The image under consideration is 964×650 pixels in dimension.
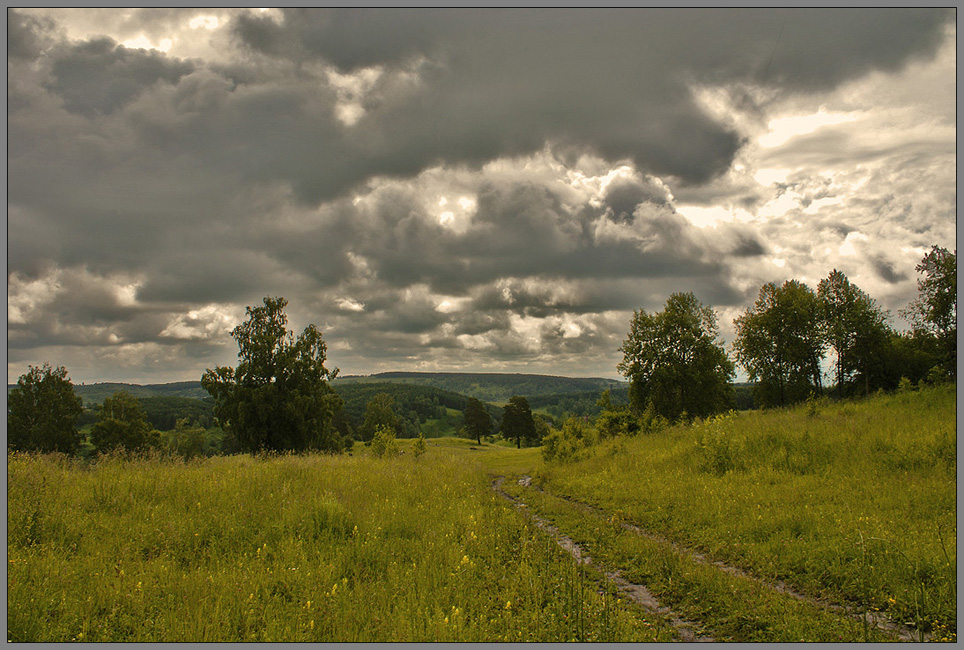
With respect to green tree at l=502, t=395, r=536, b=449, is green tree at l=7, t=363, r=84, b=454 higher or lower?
higher

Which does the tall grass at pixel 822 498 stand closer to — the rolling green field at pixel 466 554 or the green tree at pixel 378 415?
the rolling green field at pixel 466 554

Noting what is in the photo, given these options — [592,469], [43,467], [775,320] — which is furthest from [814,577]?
[775,320]

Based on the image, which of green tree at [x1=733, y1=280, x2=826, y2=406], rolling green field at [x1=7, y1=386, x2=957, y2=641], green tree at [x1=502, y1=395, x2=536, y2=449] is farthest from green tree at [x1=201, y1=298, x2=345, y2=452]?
green tree at [x1=502, y1=395, x2=536, y2=449]

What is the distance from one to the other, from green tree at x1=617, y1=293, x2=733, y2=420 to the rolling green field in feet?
79.4

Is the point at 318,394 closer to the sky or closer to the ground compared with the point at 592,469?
closer to the sky

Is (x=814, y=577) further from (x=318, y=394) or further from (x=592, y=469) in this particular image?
(x=318, y=394)

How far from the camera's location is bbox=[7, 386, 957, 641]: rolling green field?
5.11 meters

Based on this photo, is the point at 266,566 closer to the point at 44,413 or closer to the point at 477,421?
the point at 44,413

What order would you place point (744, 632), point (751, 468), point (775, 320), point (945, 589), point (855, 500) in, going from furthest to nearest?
point (775, 320), point (751, 468), point (855, 500), point (945, 589), point (744, 632)

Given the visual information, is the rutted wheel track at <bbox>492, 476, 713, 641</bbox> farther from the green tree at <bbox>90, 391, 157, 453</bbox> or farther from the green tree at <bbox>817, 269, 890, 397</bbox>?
the green tree at <bbox>90, 391, 157, 453</bbox>

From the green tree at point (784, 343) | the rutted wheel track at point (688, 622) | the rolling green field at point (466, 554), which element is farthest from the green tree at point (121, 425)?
the green tree at point (784, 343)

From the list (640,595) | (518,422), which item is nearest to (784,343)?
(640,595)

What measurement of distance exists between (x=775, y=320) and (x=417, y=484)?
4383cm

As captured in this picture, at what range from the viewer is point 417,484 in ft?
45.2
